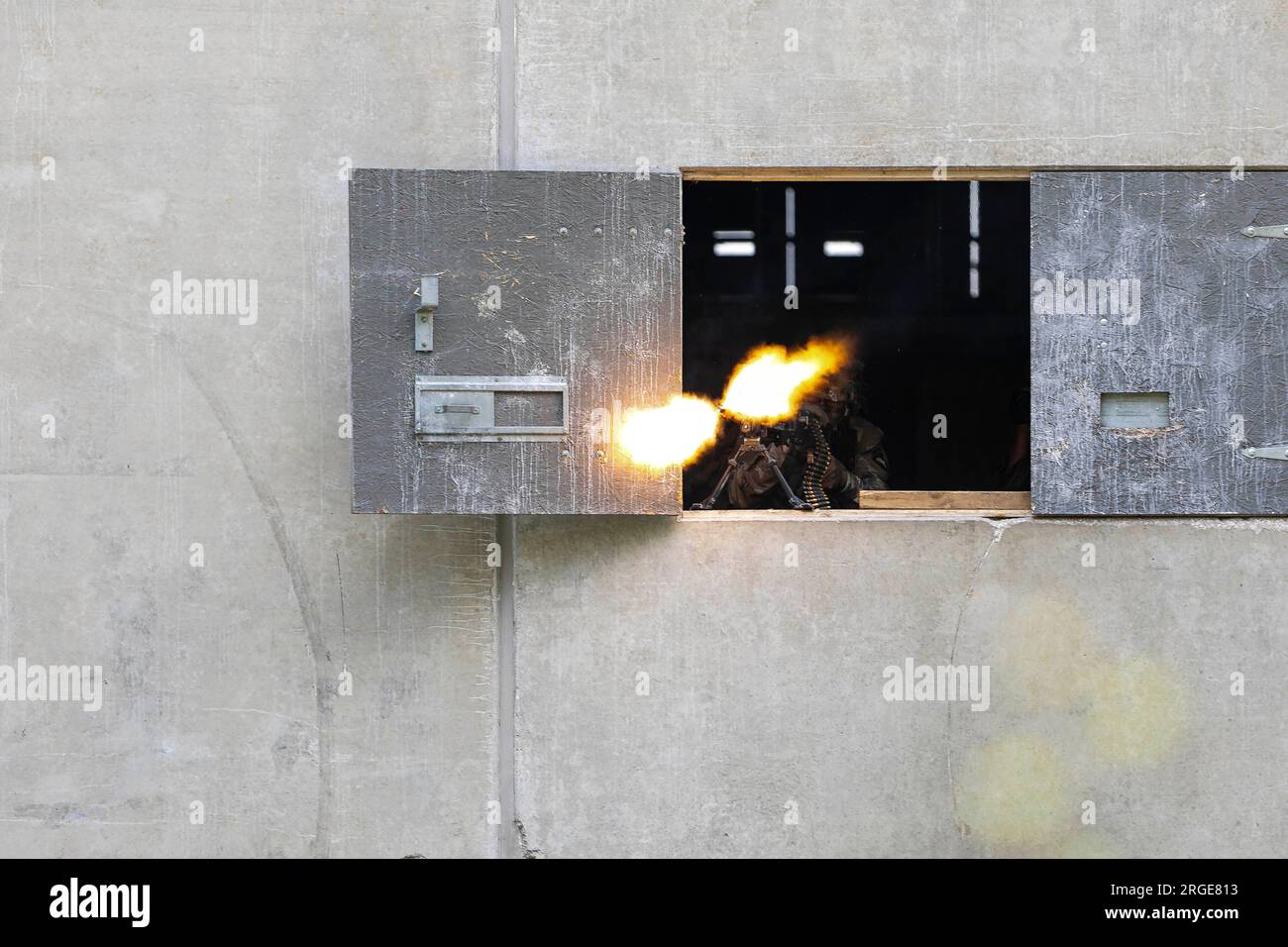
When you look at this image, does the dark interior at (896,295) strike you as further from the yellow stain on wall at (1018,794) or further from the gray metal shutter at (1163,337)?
the yellow stain on wall at (1018,794)

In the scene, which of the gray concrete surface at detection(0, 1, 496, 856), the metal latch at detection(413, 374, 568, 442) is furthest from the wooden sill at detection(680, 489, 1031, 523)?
the gray concrete surface at detection(0, 1, 496, 856)

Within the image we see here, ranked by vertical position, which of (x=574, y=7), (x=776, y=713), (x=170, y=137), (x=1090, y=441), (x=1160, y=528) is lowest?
(x=776, y=713)

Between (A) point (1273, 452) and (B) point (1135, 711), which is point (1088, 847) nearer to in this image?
(B) point (1135, 711)

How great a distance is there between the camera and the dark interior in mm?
7340

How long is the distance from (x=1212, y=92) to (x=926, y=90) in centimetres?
114

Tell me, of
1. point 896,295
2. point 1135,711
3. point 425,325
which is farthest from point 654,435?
point 896,295

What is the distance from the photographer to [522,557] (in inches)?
173

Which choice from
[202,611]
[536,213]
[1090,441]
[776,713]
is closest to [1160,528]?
[1090,441]

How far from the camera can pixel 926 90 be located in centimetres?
434

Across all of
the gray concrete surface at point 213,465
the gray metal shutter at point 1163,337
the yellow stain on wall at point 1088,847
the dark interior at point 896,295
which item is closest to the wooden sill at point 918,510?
the gray metal shutter at point 1163,337

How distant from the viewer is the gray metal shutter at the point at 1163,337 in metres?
4.24

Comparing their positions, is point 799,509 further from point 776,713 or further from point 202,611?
point 202,611

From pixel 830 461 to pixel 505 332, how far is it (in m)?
1.86

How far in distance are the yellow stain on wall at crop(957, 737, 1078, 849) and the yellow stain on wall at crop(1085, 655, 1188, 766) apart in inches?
8.3
